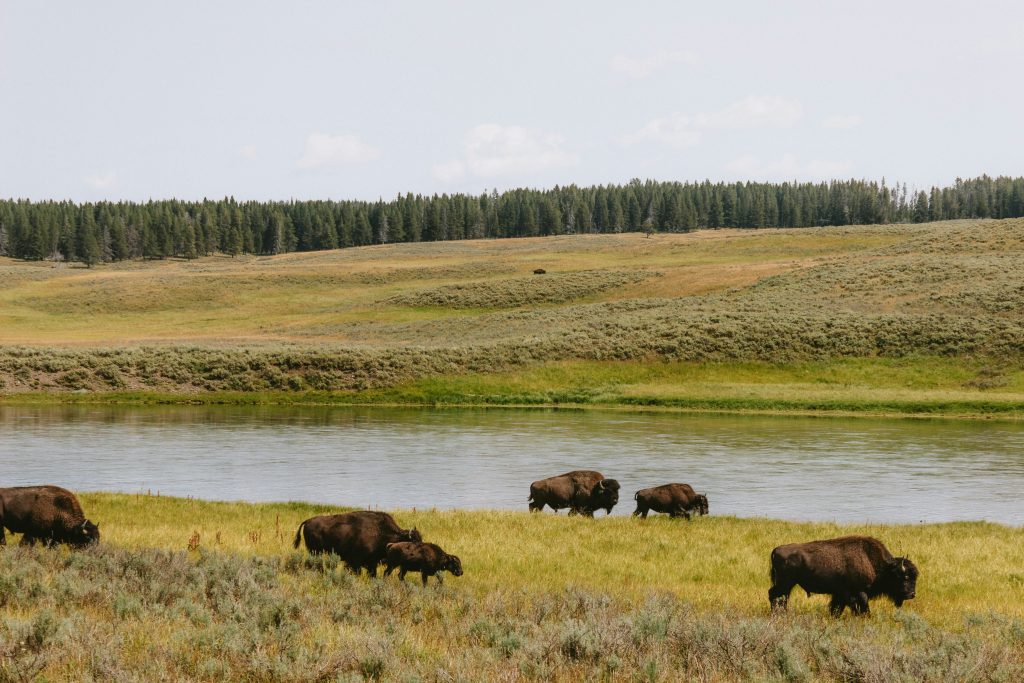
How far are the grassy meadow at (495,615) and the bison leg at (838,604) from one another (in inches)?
4.9

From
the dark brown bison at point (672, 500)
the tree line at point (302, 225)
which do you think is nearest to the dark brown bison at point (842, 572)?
the dark brown bison at point (672, 500)

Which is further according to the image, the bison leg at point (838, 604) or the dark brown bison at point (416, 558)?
the dark brown bison at point (416, 558)

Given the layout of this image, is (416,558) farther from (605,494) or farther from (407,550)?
(605,494)

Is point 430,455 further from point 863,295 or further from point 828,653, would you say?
point 863,295

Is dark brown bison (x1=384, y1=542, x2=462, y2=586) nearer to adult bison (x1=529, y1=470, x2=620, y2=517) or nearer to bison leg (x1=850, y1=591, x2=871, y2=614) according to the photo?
bison leg (x1=850, y1=591, x2=871, y2=614)

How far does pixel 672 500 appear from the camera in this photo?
19.1 m

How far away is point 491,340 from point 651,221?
140610 mm

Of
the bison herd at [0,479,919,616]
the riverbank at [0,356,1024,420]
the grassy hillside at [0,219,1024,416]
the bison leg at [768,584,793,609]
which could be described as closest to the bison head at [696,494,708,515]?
the bison herd at [0,479,919,616]

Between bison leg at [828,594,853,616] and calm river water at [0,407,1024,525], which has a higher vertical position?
bison leg at [828,594,853,616]

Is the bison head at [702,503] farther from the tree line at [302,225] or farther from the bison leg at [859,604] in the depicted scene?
the tree line at [302,225]

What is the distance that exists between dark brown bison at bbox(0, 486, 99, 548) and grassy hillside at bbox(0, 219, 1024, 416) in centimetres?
3393

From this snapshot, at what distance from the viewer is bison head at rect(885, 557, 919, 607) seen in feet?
36.1

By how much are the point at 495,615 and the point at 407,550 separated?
8.24 feet

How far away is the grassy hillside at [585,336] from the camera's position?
47.6 meters
